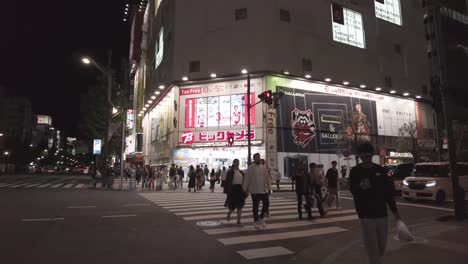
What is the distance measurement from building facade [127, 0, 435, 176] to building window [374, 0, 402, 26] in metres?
2.54

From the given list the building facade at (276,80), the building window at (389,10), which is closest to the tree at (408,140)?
the building facade at (276,80)

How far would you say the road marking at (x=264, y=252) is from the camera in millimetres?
6039

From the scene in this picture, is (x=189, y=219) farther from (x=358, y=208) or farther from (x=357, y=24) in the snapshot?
(x=357, y=24)

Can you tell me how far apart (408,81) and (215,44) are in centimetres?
2426

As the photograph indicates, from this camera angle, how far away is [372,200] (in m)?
4.08

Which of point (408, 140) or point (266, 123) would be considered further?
point (408, 140)

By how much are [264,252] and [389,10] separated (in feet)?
141

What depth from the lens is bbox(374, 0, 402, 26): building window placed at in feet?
130

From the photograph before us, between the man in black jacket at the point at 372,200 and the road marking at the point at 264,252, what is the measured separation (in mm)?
2382

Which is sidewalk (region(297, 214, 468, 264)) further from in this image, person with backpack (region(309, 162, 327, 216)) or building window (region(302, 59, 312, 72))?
building window (region(302, 59, 312, 72))

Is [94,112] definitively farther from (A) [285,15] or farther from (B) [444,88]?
(B) [444,88]

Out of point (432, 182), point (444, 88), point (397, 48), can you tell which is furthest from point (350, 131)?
point (444, 88)

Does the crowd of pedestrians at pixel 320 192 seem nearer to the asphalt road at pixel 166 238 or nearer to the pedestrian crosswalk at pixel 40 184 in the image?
the asphalt road at pixel 166 238

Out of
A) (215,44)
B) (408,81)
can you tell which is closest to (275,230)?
(215,44)
